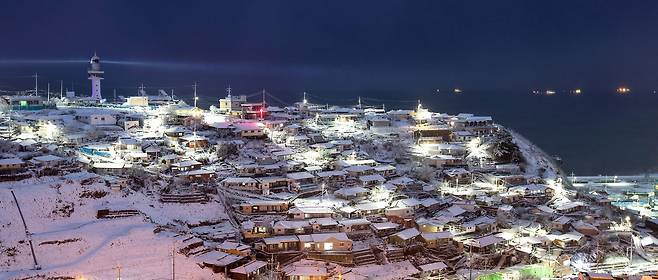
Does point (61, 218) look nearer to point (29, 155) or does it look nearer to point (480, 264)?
point (29, 155)

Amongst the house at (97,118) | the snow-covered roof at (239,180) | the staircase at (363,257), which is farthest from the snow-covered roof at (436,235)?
the house at (97,118)

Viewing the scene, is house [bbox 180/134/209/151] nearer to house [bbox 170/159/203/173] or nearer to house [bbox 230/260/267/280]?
house [bbox 170/159/203/173]

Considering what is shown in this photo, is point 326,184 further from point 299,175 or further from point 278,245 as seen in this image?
point 278,245

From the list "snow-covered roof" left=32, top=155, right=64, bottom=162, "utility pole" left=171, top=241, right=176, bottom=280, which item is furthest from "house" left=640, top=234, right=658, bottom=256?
"snow-covered roof" left=32, top=155, right=64, bottom=162

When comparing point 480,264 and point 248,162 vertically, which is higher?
point 248,162

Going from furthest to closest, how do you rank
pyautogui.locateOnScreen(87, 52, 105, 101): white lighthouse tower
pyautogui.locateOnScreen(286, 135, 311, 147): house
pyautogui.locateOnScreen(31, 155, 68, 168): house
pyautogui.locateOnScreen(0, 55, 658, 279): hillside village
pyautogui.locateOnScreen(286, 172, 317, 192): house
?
1. pyautogui.locateOnScreen(87, 52, 105, 101): white lighthouse tower
2. pyautogui.locateOnScreen(286, 135, 311, 147): house
3. pyautogui.locateOnScreen(286, 172, 317, 192): house
4. pyautogui.locateOnScreen(31, 155, 68, 168): house
5. pyautogui.locateOnScreen(0, 55, 658, 279): hillside village

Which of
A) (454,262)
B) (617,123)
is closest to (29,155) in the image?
(454,262)

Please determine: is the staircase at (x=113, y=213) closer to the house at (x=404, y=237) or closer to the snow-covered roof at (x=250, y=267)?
the snow-covered roof at (x=250, y=267)
